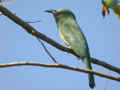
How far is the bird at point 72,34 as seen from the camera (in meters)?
2.85

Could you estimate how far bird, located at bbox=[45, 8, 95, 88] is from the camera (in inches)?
112

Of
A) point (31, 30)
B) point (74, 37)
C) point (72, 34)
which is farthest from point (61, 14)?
point (31, 30)

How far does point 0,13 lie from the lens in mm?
1966

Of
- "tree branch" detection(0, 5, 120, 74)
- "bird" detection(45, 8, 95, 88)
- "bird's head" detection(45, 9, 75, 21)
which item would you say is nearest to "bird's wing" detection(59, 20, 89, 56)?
"bird" detection(45, 8, 95, 88)

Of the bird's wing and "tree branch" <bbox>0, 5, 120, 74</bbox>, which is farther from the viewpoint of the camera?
the bird's wing

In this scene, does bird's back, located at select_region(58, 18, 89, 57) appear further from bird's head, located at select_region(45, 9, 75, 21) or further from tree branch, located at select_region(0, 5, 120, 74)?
tree branch, located at select_region(0, 5, 120, 74)

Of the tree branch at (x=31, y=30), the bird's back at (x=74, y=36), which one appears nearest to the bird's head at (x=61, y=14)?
the bird's back at (x=74, y=36)

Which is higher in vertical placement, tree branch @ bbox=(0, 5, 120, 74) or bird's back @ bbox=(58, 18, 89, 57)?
tree branch @ bbox=(0, 5, 120, 74)

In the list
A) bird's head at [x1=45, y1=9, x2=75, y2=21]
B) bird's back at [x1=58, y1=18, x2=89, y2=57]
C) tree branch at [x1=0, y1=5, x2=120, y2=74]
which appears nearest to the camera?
tree branch at [x1=0, y1=5, x2=120, y2=74]

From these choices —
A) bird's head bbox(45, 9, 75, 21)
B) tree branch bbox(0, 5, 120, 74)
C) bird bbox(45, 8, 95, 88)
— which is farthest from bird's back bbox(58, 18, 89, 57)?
tree branch bbox(0, 5, 120, 74)

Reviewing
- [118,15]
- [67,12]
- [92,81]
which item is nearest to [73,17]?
[67,12]

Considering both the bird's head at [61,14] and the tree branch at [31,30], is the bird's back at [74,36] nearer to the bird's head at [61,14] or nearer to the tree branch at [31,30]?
the bird's head at [61,14]

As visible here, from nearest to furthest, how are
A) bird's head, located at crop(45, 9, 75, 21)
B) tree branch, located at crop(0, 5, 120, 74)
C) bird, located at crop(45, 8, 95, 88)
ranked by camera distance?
tree branch, located at crop(0, 5, 120, 74) < bird, located at crop(45, 8, 95, 88) < bird's head, located at crop(45, 9, 75, 21)

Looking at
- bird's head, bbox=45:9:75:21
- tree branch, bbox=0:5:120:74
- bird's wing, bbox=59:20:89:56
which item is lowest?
bird's wing, bbox=59:20:89:56
